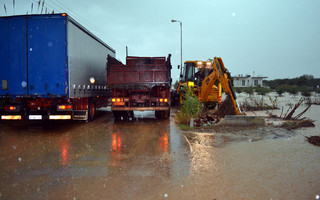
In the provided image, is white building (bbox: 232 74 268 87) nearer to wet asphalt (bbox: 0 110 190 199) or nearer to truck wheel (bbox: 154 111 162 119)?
truck wheel (bbox: 154 111 162 119)

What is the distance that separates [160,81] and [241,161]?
7012 millimetres

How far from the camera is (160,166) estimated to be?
5.25 metres

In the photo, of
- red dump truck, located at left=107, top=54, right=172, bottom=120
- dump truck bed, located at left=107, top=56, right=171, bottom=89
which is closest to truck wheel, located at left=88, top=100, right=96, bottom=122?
red dump truck, located at left=107, top=54, right=172, bottom=120

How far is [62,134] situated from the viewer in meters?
9.08

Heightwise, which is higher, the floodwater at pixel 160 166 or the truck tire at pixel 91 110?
the truck tire at pixel 91 110

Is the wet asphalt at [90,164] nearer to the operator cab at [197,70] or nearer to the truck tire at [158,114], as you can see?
the truck tire at [158,114]

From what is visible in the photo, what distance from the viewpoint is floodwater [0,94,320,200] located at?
12.9 feet

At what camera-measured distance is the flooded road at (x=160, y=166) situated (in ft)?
12.9

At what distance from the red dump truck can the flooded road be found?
11.8 ft

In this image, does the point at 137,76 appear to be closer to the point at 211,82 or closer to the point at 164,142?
the point at 211,82

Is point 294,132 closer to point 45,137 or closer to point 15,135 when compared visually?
point 45,137

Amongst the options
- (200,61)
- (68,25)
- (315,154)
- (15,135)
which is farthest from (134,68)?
(315,154)

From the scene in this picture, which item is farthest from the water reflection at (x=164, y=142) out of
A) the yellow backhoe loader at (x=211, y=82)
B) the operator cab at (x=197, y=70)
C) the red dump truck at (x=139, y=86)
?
the operator cab at (x=197, y=70)

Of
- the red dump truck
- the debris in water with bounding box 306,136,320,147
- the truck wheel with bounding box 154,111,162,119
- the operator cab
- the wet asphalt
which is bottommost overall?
the wet asphalt
